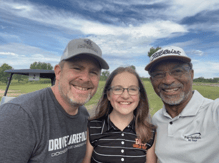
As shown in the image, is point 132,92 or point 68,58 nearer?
point 68,58

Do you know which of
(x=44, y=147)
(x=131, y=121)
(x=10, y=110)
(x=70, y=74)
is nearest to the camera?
(x=10, y=110)

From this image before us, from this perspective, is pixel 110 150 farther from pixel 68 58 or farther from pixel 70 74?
pixel 68 58

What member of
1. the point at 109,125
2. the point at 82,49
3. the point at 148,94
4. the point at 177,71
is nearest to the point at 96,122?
the point at 109,125

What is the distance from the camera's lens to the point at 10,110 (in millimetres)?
1494

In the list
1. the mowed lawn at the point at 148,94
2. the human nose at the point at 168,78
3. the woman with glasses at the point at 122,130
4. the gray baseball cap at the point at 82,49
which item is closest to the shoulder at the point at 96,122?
the woman with glasses at the point at 122,130

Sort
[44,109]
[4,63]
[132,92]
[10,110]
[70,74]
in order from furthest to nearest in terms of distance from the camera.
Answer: [4,63] → [132,92] → [70,74] → [44,109] → [10,110]

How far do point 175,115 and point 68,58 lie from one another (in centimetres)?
199

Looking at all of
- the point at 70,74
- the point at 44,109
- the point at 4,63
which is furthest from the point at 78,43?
the point at 4,63

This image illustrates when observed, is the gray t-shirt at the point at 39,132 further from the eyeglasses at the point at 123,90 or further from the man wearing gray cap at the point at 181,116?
the man wearing gray cap at the point at 181,116

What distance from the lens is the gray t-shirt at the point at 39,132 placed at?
55.2 inches

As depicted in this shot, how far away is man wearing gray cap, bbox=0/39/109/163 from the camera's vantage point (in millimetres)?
1432

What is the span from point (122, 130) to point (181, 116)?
37.9 inches

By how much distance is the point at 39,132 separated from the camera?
1638mm

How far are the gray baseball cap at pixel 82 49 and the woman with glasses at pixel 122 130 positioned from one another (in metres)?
0.46
